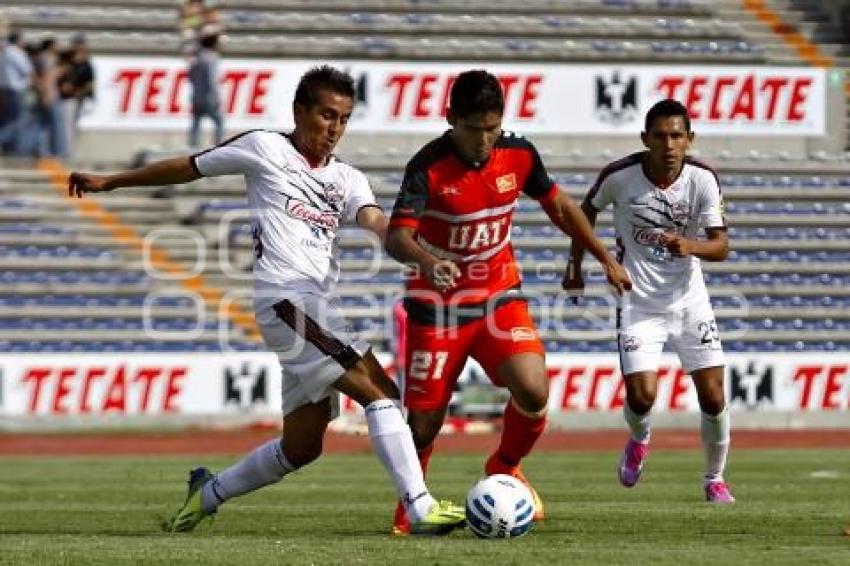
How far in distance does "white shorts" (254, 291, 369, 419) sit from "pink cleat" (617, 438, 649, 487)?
4034mm

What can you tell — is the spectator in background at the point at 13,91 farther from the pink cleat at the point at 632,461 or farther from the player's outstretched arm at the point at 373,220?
the player's outstretched arm at the point at 373,220

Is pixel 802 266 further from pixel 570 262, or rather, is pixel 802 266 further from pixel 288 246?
pixel 288 246

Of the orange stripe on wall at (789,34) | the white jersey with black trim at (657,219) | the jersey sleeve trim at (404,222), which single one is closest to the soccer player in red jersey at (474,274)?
the jersey sleeve trim at (404,222)

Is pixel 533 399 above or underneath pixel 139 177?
underneath

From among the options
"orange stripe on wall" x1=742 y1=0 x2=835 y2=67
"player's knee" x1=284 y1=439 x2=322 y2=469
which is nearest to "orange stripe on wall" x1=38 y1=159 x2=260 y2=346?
"orange stripe on wall" x1=742 y1=0 x2=835 y2=67

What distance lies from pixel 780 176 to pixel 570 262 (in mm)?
17735

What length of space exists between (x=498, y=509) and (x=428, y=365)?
1.35m

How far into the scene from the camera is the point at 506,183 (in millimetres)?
10422

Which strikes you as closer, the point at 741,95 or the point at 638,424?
the point at 638,424

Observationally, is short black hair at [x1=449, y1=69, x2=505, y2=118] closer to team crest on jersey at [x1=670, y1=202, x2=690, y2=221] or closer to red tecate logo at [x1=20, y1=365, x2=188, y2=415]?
team crest on jersey at [x1=670, y1=202, x2=690, y2=221]

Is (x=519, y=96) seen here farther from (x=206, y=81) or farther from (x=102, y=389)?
(x=102, y=389)

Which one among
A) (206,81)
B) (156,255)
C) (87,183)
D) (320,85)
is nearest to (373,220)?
(320,85)

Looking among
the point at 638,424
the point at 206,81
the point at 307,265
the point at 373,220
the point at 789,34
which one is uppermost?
the point at 373,220

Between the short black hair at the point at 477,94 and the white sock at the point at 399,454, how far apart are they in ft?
5.29
